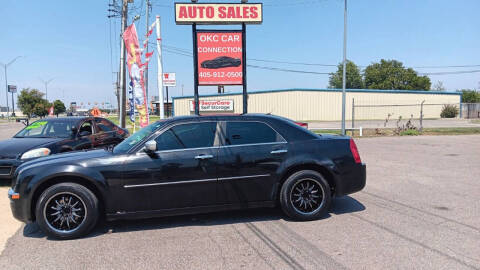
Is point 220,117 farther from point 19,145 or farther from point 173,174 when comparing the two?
point 19,145

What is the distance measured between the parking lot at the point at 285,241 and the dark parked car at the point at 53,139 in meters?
1.70

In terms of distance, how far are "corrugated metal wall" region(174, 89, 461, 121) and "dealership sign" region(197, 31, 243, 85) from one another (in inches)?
1178

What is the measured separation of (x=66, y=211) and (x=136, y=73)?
39.1ft

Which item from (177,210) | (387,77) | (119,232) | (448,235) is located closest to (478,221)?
(448,235)

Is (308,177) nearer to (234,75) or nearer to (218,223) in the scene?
(218,223)

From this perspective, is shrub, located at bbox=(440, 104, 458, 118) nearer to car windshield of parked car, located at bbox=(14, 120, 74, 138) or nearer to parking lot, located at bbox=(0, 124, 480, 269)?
parking lot, located at bbox=(0, 124, 480, 269)

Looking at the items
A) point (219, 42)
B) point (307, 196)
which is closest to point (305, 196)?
point (307, 196)

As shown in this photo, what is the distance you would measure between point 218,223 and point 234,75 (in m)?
7.49

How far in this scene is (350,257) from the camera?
11.1ft

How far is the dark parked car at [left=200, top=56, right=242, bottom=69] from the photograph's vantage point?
1112cm

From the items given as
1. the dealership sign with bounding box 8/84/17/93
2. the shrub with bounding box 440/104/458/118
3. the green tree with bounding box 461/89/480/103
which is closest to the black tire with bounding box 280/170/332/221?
the shrub with bounding box 440/104/458/118

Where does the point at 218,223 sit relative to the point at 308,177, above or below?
below

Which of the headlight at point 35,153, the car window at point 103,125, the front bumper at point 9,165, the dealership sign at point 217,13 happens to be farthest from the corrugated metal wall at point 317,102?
the front bumper at point 9,165

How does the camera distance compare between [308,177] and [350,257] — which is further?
[308,177]
